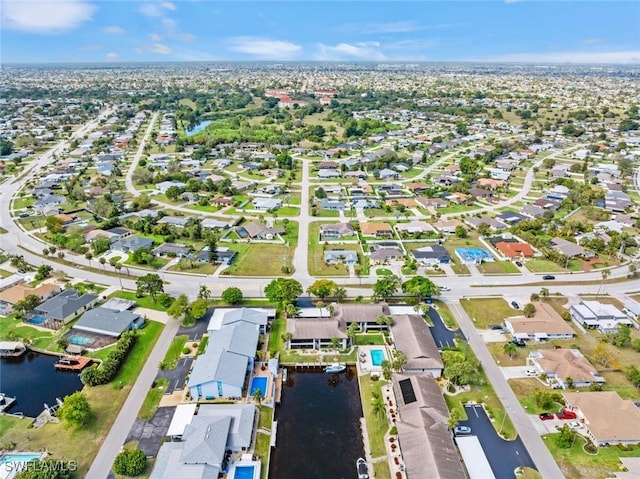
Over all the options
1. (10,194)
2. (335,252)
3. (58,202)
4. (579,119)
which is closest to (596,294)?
(335,252)

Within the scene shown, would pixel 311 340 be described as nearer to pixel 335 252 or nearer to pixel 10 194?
pixel 335 252

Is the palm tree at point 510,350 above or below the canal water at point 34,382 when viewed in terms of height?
above

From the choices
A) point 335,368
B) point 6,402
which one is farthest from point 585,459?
point 6,402

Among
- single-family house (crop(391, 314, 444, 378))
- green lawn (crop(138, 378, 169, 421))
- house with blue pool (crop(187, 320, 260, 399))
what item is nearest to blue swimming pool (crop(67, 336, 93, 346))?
green lawn (crop(138, 378, 169, 421))

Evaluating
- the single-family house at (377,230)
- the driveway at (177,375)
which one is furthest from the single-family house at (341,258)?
the driveway at (177,375)

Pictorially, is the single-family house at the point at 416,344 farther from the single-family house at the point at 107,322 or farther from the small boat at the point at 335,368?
the single-family house at the point at 107,322

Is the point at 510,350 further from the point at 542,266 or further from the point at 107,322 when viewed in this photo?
the point at 107,322
